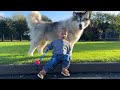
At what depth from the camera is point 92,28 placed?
5.03 metres

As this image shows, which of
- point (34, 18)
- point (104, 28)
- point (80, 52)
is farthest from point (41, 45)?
point (104, 28)

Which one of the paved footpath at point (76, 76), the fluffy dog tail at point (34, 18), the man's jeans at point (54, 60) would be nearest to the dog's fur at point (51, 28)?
the fluffy dog tail at point (34, 18)

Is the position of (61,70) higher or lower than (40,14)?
lower

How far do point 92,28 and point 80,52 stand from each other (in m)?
0.48

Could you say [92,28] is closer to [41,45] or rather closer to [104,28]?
[104,28]

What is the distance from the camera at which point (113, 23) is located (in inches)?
203

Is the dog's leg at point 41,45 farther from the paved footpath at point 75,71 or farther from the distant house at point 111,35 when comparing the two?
the distant house at point 111,35

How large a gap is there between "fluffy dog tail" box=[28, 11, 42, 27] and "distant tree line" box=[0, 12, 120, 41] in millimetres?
77

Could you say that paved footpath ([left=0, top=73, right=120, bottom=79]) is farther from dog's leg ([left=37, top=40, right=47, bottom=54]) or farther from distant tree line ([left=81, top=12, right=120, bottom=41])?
distant tree line ([left=81, top=12, right=120, bottom=41])

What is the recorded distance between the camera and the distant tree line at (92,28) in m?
4.98
